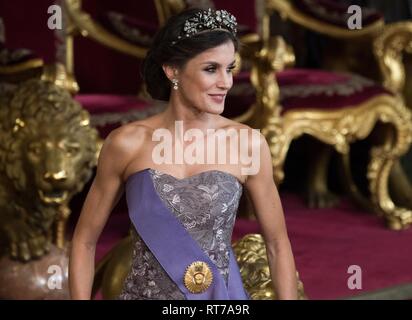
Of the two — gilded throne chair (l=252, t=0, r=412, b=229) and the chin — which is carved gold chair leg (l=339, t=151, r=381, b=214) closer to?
gilded throne chair (l=252, t=0, r=412, b=229)

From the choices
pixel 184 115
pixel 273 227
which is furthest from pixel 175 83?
pixel 273 227

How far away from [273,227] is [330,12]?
11.6ft

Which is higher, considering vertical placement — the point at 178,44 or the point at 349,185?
the point at 178,44

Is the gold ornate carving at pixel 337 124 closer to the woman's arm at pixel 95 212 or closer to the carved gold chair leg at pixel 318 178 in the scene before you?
the carved gold chair leg at pixel 318 178

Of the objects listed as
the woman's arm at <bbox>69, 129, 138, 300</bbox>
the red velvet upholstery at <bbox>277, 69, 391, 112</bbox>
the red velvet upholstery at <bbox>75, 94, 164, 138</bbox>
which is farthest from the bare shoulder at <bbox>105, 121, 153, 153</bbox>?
the red velvet upholstery at <bbox>277, 69, 391, 112</bbox>

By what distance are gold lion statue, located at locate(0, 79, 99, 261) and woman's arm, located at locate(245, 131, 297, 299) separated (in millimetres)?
1522

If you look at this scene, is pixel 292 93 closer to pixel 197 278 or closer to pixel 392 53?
pixel 392 53

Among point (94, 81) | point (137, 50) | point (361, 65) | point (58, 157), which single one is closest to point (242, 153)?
point (58, 157)

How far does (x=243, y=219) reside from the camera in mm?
5098

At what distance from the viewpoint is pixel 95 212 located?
2045mm

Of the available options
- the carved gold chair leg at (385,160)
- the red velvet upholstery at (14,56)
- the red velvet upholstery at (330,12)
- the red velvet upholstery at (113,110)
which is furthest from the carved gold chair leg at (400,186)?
the red velvet upholstery at (14,56)

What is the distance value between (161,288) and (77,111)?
1.59m
